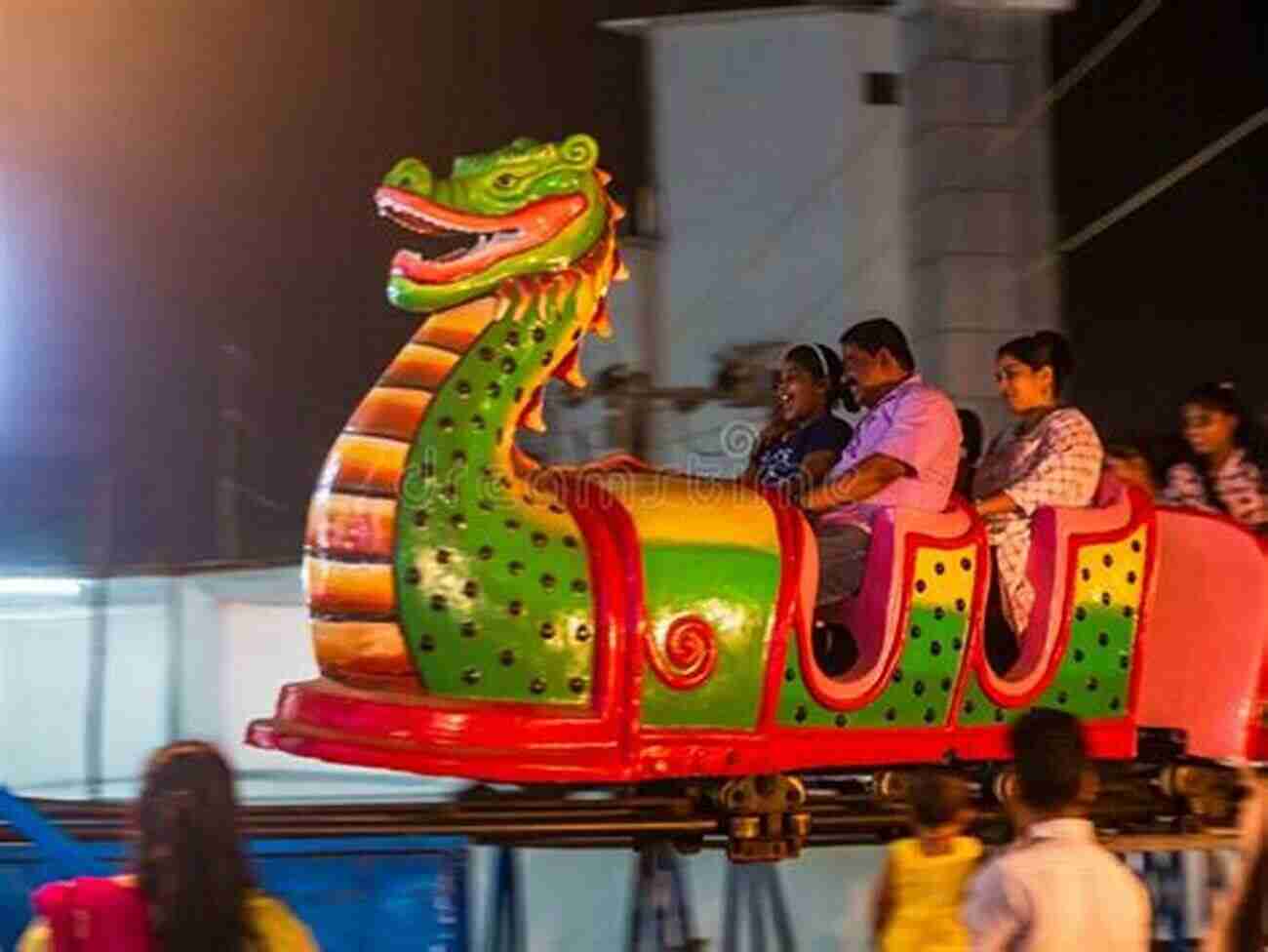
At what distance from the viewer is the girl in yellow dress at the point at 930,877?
4.86 meters

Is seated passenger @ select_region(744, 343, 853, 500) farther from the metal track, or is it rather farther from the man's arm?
the metal track

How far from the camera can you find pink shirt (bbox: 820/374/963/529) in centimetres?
536

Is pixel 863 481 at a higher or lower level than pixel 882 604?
higher

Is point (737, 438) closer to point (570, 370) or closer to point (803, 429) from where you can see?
point (803, 429)

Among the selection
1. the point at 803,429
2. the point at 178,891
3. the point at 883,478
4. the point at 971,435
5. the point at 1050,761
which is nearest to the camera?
the point at 178,891

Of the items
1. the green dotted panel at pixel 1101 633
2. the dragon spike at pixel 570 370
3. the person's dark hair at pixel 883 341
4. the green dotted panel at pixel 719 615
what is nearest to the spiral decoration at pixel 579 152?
the dragon spike at pixel 570 370

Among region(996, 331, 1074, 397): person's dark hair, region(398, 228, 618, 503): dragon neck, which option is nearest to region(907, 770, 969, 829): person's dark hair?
region(398, 228, 618, 503): dragon neck

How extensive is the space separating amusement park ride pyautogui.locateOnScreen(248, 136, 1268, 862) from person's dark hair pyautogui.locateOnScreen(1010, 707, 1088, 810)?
4.74ft

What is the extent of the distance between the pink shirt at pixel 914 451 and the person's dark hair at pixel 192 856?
251 cm

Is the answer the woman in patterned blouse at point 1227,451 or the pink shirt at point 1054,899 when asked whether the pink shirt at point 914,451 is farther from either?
the pink shirt at point 1054,899

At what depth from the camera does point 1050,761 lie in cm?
351

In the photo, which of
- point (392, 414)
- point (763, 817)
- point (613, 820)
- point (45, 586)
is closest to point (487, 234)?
point (392, 414)

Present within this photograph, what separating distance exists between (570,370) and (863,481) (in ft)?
2.72
